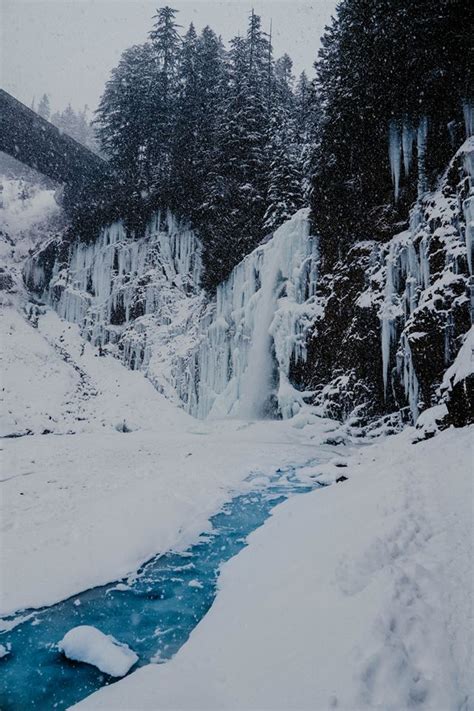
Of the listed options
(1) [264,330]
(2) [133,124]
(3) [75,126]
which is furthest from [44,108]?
(1) [264,330]

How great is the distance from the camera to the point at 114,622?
3754 mm

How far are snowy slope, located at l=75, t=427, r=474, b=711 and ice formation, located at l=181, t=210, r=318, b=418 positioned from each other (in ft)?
36.5

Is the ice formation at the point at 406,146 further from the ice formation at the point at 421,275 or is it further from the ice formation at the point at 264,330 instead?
the ice formation at the point at 264,330

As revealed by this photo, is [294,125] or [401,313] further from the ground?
[294,125]

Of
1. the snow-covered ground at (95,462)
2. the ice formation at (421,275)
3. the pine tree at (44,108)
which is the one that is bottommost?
the snow-covered ground at (95,462)

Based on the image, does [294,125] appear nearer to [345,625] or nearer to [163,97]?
[163,97]

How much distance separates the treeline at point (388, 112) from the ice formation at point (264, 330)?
1324 millimetres

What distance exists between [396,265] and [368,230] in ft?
7.86

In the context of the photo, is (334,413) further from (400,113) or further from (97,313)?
(97,313)

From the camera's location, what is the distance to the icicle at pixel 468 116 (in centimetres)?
1119

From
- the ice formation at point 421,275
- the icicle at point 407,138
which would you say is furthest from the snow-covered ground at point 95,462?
the icicle at point 407,138

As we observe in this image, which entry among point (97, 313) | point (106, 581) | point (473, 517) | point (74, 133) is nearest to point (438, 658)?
point (473, 517)

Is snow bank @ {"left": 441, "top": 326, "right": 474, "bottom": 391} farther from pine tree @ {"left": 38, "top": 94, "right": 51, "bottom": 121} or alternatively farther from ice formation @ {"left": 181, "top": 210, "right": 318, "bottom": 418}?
pine tree @ {"left": 38, "top": 94, "right": 51, "bottom": 121}

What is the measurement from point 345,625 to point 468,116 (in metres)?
13.2
